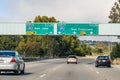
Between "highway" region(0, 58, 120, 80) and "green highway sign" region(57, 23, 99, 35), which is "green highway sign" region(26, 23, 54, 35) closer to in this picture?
"green highway sign" region(57, 23, 99, 35)

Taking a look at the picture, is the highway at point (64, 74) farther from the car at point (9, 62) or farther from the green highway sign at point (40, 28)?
the green highway sign at point (40, 28)

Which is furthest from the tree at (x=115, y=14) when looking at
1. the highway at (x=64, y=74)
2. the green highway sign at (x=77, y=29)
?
the highway at (x=64, y=74)

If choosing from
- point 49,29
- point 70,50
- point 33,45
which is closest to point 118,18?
point 33,45

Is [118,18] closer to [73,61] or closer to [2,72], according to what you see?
[73,61]

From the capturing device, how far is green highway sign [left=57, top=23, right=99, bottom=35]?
3059 inches

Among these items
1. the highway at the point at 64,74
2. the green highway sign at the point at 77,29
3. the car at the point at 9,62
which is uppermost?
the green highway sign at the point at 77,29

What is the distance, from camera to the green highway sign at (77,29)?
77688mm

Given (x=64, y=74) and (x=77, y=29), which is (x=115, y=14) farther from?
(x=64, y=74)

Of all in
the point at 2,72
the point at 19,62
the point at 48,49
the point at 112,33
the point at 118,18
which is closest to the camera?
the point at 19,62

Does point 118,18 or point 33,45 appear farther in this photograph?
point 33,45

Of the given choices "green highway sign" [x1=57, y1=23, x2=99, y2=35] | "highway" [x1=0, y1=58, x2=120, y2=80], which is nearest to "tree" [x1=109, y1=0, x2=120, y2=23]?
"green highway sign" [x1=57, y1=23, x2=99, y2=35]

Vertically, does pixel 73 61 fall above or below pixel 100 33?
below

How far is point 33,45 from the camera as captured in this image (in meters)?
124

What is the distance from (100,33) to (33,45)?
47.4 meters
